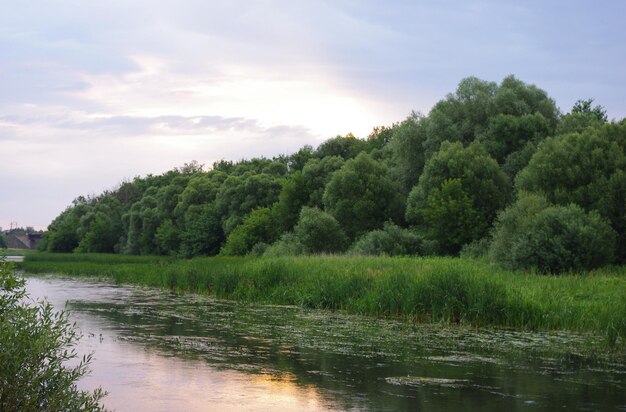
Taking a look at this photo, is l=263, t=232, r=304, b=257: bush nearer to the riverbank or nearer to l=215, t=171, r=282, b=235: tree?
the riverbank

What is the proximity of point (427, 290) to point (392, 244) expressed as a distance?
2754 cm

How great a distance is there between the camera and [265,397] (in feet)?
47.0

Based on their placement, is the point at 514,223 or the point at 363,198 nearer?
the point at 514,223

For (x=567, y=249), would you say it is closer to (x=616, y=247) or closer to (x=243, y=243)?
(x=616, y=247)

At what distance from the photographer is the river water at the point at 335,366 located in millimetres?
14086

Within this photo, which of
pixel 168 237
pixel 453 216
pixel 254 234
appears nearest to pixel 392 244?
pixel 453 216

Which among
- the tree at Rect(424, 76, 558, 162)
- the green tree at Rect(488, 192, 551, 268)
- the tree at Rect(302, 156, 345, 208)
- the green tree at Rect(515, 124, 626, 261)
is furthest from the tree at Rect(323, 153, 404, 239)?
the green tree at Rect(488, 192, 551, 268)

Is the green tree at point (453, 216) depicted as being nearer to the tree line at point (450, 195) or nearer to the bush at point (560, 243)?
the tree line at point (450, 195)

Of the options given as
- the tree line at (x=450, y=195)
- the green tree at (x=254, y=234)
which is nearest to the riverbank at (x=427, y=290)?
the tree line at (x=450, y=195)

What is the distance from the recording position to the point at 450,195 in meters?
53.5

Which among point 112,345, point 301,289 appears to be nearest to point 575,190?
point 301,289

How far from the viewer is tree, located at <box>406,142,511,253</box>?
5300cm

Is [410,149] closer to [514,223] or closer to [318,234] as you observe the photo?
[318,234]

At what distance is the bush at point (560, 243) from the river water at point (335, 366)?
42.2 feet
